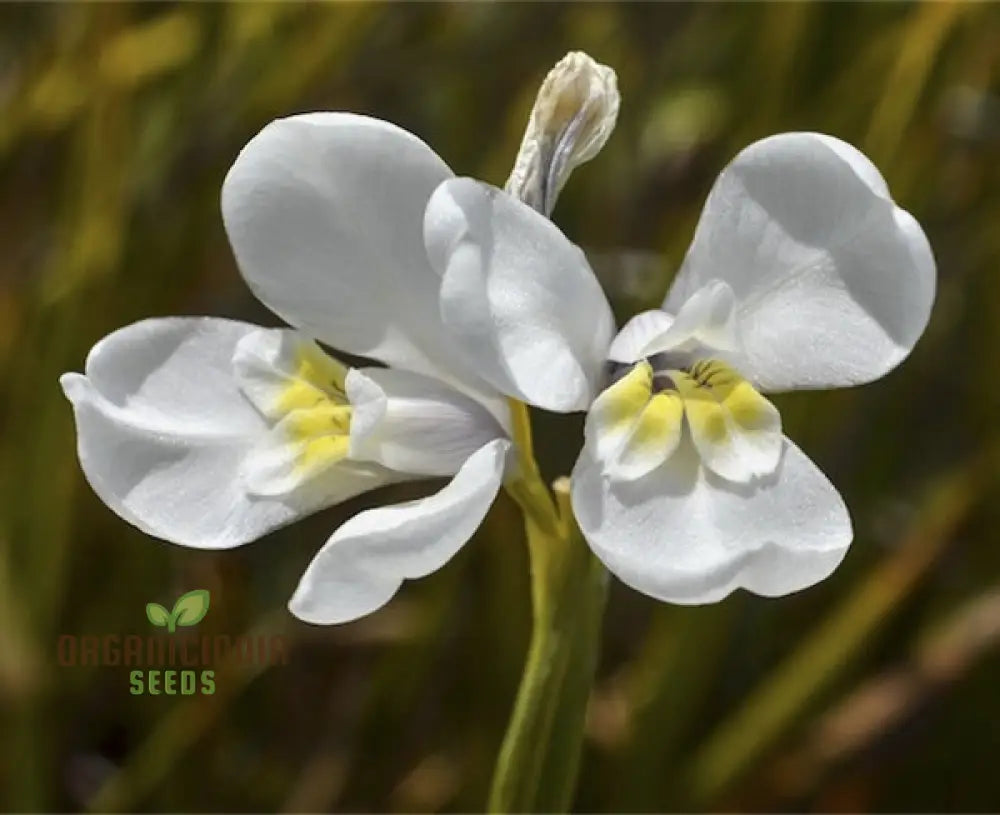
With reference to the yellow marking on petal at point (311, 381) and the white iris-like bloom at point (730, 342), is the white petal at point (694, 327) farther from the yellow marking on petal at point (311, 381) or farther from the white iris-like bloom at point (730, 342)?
the yellow marking on petal at point (311, 381)

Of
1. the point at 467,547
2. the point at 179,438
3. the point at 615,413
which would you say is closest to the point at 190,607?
the point at 179,438

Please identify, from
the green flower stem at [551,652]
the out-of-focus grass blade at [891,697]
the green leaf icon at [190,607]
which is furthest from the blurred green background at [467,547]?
the green flower stem at [551,652]

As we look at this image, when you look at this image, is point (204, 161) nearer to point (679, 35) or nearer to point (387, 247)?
point (679, 35)

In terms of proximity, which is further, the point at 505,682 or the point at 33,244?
the point at 33,244

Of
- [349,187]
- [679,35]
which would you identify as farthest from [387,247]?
[679,35]

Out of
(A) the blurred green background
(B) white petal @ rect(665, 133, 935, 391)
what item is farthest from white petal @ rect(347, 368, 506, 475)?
(A) the blurred green background

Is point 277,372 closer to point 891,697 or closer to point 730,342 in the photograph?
point 730,342
